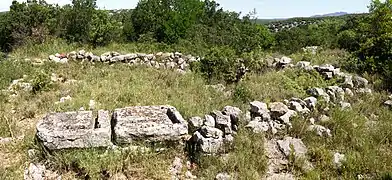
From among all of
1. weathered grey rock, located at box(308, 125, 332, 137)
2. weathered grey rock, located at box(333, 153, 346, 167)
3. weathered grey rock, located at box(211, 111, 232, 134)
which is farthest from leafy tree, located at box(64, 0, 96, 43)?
weathered grey rock, located at box(333, 153, 346, 167)

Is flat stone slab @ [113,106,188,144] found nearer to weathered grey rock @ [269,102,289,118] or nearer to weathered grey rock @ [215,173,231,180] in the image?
weathered grey rock @ [215,173,231,180]

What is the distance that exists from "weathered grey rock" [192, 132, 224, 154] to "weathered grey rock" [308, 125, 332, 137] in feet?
4.71

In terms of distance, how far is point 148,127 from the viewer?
16.6 ft

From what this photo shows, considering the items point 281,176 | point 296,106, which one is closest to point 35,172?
point 281,176

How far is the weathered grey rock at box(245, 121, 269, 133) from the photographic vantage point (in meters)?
5.34

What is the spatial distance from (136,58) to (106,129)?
21.7ft

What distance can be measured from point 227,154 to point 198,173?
1.59 feet

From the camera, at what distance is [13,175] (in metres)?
4.50

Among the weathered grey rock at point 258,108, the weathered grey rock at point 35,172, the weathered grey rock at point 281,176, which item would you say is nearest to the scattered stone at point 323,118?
the weathered grey rock at point 258,108

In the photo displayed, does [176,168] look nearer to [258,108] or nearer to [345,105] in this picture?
[258,108]

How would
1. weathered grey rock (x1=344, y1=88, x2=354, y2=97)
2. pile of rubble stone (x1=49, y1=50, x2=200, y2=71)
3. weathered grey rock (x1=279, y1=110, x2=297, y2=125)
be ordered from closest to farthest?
1. weathered grey rock (x1=279, y1=110, x2=297, y2=125)
2. weathered grey rock (x1=344, y1=88, x2=354, y2=97)
3. pile of rubble stone (x1=49, y1=50, x2=200, y2=71)

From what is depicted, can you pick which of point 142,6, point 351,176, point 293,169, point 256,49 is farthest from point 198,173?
point 142,6

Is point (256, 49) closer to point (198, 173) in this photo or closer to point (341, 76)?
point (341, 76)

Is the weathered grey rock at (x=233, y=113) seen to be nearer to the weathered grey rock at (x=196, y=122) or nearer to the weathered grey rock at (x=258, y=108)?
the weathered grey rock at (x=258, y=108)
